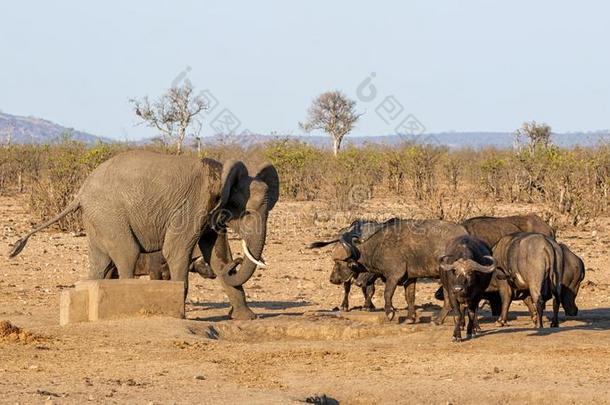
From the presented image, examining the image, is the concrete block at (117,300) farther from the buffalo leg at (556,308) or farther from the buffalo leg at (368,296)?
the buffalo leg at (556,308)

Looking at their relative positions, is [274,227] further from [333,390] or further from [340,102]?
[340,102]

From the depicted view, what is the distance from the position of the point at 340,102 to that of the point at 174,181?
72.5 m

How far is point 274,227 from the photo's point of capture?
86.7 feet

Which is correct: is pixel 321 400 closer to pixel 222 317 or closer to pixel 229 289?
pixel 229 289

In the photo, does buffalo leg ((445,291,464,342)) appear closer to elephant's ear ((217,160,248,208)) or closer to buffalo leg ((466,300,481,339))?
buffalo leg ((466,300,481,339))

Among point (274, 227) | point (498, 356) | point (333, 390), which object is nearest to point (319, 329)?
point (498, 356)

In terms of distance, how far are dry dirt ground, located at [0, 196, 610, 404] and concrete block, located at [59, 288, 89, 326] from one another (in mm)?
384

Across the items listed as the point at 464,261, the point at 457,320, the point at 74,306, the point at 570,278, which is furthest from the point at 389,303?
the point at 74,306

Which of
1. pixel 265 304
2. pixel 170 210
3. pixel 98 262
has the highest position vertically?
pixel 170 210

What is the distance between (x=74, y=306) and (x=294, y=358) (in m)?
2.90

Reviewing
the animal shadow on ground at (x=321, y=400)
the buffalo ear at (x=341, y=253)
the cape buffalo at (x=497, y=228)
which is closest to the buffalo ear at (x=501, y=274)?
the cape buffalo at (x=497, y=228)

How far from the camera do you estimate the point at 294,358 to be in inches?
449

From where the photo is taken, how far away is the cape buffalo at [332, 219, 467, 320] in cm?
1387

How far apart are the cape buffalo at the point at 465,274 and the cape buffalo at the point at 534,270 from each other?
869 millimetres
